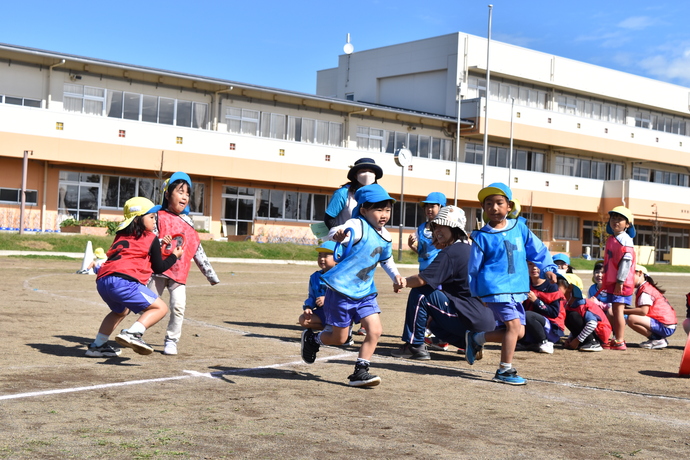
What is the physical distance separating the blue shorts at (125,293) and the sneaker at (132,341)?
0.36 meters

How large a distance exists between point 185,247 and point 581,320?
487 cm

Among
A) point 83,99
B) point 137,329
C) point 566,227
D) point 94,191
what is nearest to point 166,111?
point 83,99

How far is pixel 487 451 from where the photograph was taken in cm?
468

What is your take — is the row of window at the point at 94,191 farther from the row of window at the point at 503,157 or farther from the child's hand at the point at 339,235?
the child's hand at the point at 339,235

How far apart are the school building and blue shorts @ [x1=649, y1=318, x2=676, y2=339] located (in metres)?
27.6

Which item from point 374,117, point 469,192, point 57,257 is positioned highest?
point 374,117

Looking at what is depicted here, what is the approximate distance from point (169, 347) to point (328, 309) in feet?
7.16

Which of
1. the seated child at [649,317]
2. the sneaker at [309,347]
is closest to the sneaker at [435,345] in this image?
the seated child at [649,317]

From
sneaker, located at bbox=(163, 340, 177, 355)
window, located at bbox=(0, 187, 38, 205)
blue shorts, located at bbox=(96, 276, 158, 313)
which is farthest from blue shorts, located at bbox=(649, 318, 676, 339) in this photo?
window, located at bbox=(0, 187, 38, 205)

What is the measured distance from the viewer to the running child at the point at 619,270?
999cm

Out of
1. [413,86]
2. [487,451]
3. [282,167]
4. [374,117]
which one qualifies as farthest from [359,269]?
[413,86]

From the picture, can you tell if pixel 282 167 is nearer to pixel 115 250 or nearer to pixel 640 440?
pixel 115 250

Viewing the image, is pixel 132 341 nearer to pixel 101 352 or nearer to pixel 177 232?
pixel 101 352

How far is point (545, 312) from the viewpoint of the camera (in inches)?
384
